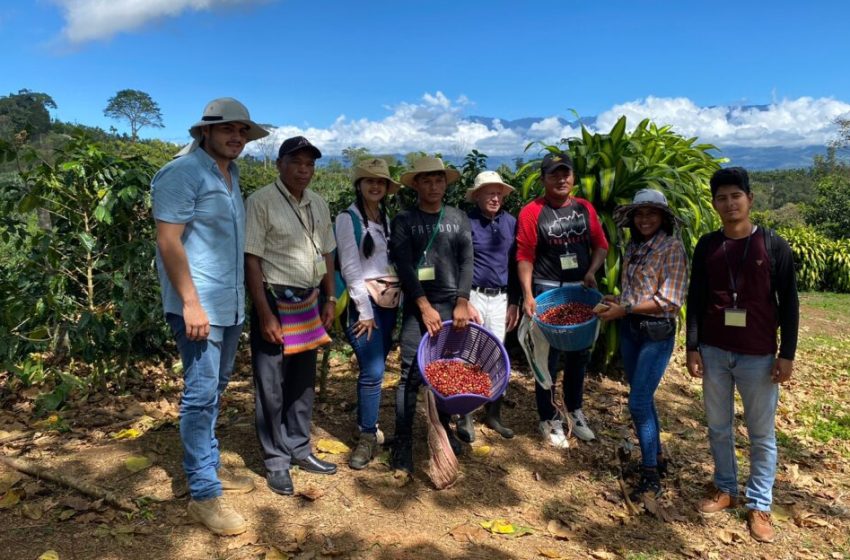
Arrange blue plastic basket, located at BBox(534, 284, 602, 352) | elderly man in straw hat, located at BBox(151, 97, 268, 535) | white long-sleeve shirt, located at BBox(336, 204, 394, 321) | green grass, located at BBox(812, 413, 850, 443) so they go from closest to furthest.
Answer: elderly man in straw hat, located at BBox(151, 97, 268, 535) < white long-sleeve shirt, located at BBox(336, 204, 394, 321) < blue plastic basket, located at BBox(534, 284, 602, 352) < green grass, located at BBox(812, 413, 850, 443)

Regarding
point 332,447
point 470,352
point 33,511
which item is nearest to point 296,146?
point 470,352

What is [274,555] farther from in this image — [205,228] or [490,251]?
[490,251]

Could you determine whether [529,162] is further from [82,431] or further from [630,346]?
[82,431]

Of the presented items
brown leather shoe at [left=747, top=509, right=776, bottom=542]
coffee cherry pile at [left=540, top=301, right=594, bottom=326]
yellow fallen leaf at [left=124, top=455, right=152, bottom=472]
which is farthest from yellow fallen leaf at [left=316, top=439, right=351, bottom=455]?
brown leather shoe at [left=747, top=509, right=776, bottom=542]

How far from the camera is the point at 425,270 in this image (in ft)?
10.9

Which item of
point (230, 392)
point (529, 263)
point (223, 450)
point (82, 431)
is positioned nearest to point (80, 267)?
point (82, 431)

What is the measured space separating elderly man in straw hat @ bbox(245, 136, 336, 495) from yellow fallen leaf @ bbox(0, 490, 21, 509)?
3.91ft

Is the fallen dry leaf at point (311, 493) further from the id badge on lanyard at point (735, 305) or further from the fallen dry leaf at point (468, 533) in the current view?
the id badge on lanyard at point (735, 305)

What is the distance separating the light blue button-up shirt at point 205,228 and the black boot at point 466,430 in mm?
1780

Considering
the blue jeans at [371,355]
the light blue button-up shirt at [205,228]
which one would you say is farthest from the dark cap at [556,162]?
the light blue button-up shirt at [205,228]

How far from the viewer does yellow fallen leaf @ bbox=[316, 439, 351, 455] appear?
3.55m

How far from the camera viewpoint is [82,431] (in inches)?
147

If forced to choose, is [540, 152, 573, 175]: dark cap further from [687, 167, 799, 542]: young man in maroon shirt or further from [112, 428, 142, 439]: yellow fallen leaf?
[112, 428, 142, 439]: yellow fallen leaf

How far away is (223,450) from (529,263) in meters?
2.24
